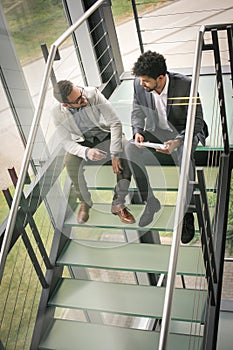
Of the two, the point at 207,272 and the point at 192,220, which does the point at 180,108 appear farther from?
the point at 207,272

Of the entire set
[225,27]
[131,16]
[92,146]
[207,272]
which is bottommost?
[207,272]

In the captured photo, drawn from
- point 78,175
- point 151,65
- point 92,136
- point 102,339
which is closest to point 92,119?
point 92,136

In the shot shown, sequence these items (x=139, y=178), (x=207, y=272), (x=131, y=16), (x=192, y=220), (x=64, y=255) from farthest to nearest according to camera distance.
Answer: (x=131, y=16) < (x=64, y=255) < (x=139, y=178) < (x=192, y=220) < (x=207, y=272)

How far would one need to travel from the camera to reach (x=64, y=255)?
9.64 ft

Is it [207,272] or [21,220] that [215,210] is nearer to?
[207,272]

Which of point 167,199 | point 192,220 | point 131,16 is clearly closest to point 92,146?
point 167,199

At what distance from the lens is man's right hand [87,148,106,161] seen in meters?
2.78

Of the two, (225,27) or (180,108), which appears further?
(180,108)

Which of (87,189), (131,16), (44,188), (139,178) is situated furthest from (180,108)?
(131,16)

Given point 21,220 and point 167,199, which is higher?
point 167,199

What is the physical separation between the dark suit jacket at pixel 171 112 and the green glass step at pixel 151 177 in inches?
7.4

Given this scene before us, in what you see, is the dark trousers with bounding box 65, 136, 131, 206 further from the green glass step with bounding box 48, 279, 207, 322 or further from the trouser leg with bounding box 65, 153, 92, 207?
the green glass step with bounding box 48, 279, 207, 322

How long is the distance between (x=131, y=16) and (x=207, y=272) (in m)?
2.32

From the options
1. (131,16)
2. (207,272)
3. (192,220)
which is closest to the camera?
(207,272)
